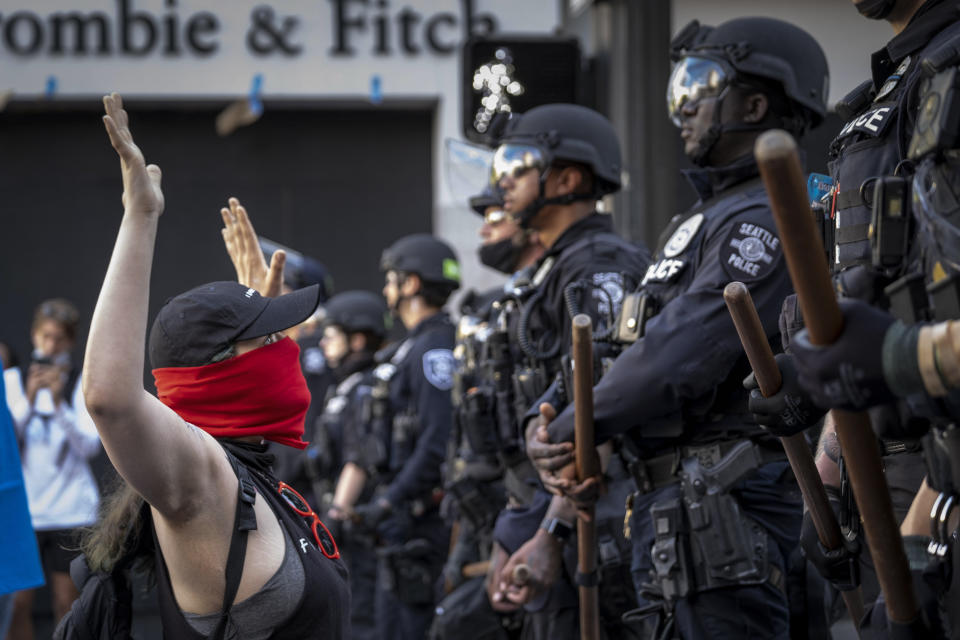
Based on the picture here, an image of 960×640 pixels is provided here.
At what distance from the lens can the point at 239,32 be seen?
35.2 ft

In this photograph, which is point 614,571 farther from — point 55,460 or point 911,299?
point 55,460

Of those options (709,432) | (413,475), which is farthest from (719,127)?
(413,475)

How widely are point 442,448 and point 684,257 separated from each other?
377cm

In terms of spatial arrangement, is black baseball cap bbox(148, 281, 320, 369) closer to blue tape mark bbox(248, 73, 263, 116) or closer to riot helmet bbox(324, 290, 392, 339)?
riot helmet bbox(324, 290, 392, 339)

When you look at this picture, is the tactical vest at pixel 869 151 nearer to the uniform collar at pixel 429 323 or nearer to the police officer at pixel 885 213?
the police officer at pixel 885 213

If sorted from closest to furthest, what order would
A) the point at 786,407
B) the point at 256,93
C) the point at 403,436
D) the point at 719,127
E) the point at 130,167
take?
the point at 130,167
the point at 786,407
the point at 719,127
the point at 403,436
the point at 256,93

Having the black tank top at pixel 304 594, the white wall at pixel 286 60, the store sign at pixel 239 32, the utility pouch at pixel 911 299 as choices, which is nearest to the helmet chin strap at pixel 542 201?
the black tank top at pixel 304 594

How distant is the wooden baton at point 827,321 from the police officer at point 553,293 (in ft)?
7.11

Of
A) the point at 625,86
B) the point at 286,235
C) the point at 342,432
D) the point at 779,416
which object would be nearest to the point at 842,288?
the point at 779,416

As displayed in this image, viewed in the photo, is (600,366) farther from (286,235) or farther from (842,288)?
(286,235)

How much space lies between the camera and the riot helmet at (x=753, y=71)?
4.02m

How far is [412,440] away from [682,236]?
4.04 meters

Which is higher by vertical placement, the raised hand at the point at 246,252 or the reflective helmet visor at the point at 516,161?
the reflective helmet visor at the point at 516,161

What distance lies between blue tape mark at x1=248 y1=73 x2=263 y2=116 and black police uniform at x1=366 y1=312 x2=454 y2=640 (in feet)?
12.1
